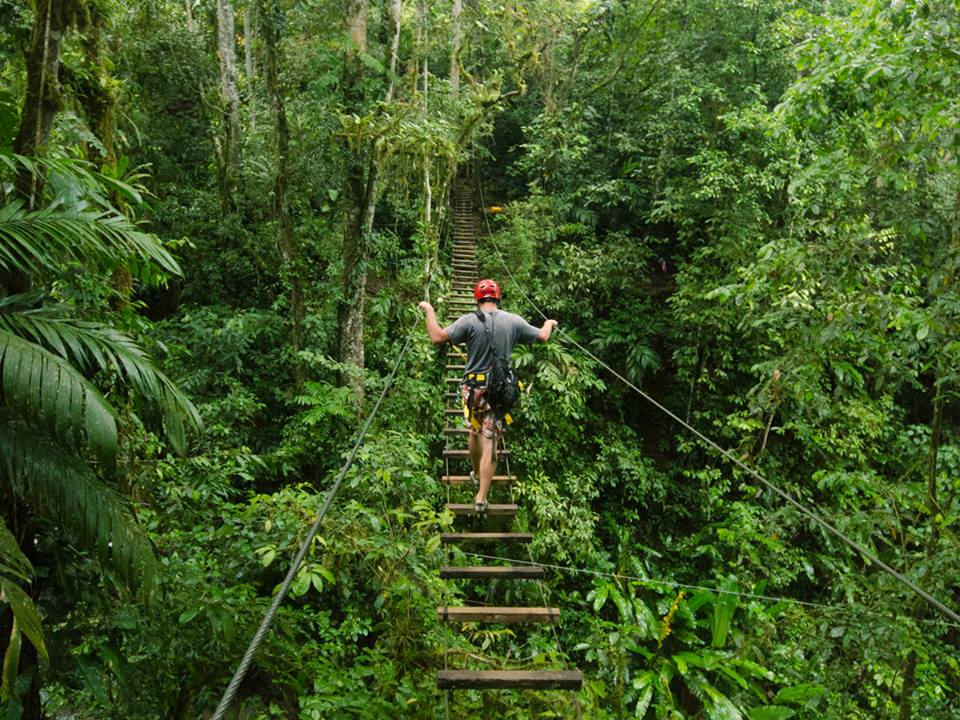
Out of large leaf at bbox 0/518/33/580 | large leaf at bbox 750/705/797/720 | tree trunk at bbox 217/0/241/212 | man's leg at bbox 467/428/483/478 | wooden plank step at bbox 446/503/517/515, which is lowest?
large leaf at bbox 750/705/797/720

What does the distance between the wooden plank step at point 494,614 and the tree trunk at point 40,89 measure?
2.74 meters

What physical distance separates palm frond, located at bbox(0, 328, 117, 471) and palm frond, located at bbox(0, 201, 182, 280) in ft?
Result: 1.06

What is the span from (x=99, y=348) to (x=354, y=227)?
507cm

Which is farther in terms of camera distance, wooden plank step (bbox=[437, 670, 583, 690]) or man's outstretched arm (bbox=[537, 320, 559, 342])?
man's outstretched arm (bbox=[537, 320, 559, 342])

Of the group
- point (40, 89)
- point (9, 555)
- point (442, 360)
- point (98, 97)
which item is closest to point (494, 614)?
point (9, 555)

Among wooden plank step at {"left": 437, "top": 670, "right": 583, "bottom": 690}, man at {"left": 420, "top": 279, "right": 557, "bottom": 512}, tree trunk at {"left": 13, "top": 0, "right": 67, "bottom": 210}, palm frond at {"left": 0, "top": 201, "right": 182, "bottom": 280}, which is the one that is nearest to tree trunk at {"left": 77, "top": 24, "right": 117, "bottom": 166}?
tree trunk at {"left": 13, "top": 0, "right": 67, "bottom": 210}

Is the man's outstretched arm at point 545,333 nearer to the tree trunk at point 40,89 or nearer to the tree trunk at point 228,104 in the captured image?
the tree trunk at point 40,89

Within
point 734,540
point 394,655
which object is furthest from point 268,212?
point 734,540

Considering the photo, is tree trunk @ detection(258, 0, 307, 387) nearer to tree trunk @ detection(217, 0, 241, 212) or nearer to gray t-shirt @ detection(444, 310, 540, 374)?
tree trunk @ detection(217, 0, 241, 212)

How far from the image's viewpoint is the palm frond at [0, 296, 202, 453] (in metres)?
2.35

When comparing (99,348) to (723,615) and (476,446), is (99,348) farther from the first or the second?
(723,615)

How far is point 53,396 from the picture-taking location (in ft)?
7.06

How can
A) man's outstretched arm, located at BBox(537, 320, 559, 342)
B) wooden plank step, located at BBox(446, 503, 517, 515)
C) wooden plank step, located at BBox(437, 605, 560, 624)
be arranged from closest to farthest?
wooden plank step, located at BBox(437, 605, 560, 624)
wooden plank step, located at BBox(446, 503, 517, 515)
man's outstretched arm, located at BBox(537, 320, 559, 342)

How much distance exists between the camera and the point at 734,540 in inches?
286
